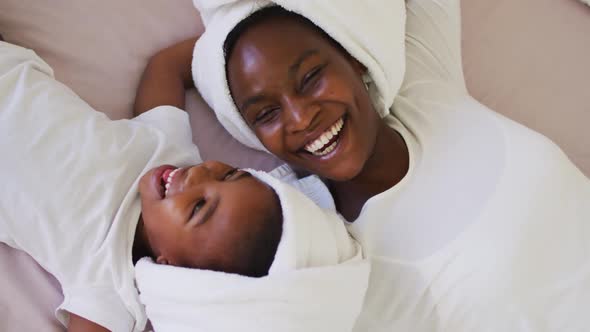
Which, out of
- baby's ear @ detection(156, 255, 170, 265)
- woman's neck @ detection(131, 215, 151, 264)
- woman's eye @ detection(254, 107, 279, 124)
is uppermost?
woman's eye @ detection(254, 107, 279, 124)

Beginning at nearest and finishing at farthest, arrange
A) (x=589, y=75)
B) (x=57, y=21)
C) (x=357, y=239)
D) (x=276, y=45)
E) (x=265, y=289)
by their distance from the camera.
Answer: (x=265, y=289) < (x=276, y=45) < (x=357, y=239) < (x=57, y=21) < (x=589, y=75)

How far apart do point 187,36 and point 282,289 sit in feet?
2.20

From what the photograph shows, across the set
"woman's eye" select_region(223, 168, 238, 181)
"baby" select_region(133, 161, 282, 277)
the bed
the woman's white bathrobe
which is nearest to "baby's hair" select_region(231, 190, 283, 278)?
"baby" select_region(133, 161, 282, 277)

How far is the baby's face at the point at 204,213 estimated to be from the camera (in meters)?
0.79

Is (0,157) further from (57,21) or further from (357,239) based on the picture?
(357,239)

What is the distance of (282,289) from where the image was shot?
2.52 feet

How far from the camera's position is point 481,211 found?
92cm

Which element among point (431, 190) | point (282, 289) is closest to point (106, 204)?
point (282, 289)

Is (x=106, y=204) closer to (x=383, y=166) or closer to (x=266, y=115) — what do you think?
(x=266, y=115)

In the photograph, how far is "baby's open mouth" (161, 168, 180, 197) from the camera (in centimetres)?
89

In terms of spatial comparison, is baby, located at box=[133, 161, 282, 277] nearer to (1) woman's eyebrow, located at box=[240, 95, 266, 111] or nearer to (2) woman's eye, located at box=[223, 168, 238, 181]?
(2) woman's eye, located at box=[223, 168, 238, 181]

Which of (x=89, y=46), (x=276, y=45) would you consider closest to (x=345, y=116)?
(x=276, y=45)

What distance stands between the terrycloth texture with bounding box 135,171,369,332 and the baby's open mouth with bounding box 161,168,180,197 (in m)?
0.12

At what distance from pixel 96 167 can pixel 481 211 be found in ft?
2.17
